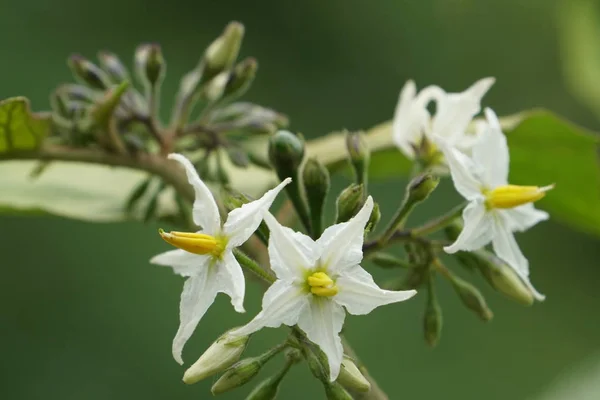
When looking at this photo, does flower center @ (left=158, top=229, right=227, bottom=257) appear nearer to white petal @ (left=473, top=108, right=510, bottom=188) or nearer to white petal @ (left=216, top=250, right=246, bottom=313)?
white petal @ (left=216, top=250, right=246, bottom=313)

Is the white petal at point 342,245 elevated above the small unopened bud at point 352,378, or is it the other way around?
the white petal at point 342,245

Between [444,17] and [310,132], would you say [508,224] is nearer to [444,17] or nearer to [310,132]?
[310,132]

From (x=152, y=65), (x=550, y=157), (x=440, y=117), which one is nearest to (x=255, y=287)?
(x=550, y=157)

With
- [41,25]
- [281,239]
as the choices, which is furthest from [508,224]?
[41,25]

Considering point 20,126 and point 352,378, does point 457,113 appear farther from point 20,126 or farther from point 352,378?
point 20,126

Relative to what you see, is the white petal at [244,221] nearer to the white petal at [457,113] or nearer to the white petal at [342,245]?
the white petal at [342,245]

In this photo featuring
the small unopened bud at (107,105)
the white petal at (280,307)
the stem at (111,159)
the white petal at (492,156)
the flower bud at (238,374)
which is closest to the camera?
the white petal at (280,307)

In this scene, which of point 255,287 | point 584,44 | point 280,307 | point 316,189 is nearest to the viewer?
point 280,307

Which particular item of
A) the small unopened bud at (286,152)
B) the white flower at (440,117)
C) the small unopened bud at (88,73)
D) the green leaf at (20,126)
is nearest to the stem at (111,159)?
the green leaf at (20,126)
